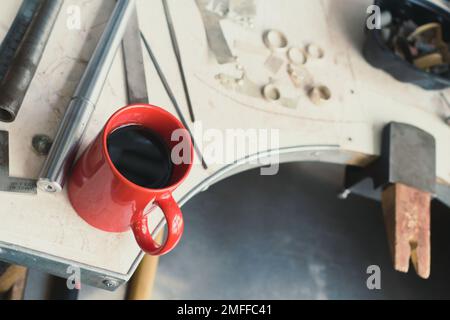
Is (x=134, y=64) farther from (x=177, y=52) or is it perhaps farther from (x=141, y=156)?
(x=141, y=156)

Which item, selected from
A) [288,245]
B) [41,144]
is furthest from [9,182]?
[288,245]

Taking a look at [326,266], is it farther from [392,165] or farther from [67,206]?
[67,206]

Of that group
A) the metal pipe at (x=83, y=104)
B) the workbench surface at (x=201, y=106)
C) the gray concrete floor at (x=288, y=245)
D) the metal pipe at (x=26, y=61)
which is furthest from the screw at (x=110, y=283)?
the gray concrete floor at (x=288, y=245)

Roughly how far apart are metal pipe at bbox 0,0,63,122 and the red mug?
0.39 ft

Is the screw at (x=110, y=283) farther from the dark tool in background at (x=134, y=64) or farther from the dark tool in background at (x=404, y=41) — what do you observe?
the dark tool in background at (x=404, y=41)

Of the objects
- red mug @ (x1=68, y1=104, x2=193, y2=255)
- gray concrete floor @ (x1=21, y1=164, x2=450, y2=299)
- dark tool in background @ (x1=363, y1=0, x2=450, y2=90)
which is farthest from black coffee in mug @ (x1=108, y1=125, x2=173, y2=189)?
gray concrete floor @ (x1=21, y1=164, x2=450, y2=299)

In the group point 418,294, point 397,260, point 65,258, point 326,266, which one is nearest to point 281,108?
point 397,260

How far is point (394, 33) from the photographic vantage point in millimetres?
931

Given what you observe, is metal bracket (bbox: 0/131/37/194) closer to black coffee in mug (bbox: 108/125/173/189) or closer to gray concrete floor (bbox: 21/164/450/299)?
black coffee in mug (bbox: 108/125/173/189)

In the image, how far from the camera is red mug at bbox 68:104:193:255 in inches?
20.0

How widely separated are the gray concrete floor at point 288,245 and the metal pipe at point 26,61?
2.15 feet

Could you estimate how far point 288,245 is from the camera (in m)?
1.28

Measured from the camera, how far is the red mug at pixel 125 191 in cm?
51
